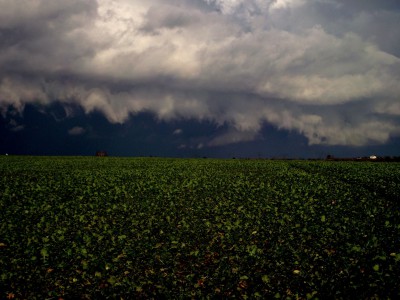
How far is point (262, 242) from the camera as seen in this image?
1509 cm

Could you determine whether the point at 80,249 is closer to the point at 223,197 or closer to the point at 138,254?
the point at 138,254

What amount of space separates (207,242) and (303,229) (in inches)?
187

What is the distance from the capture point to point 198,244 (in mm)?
15031

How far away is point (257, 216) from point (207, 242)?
4.65 meters

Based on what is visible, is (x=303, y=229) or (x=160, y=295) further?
(x=303, y=229)

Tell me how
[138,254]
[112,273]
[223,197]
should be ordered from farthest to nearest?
1. [223,197]
2. [138,254]
3. [112,273]

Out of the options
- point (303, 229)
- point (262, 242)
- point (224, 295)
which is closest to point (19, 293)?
point (224, 295)

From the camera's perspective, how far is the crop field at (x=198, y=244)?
11.2 m

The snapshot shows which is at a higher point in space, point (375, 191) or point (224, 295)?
point (375, 191)

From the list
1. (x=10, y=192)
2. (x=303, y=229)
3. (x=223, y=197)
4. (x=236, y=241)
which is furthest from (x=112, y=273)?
(x=10, y=192)

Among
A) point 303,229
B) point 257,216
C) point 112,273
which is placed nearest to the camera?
point 112,273

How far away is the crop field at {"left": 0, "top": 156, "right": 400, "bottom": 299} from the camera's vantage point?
441 inches

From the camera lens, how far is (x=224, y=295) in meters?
10.9

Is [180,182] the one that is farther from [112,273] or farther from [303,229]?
[112,273]
